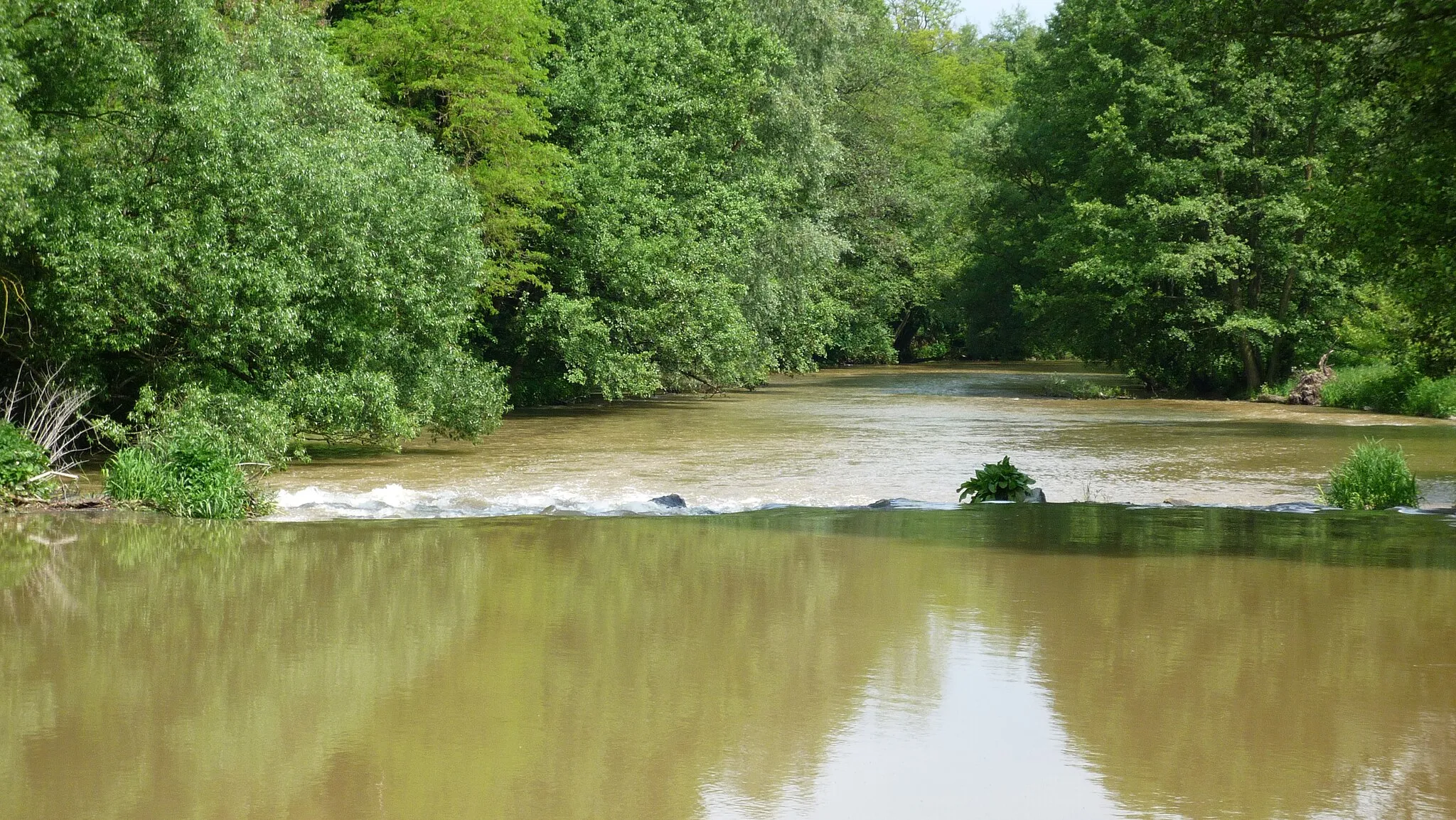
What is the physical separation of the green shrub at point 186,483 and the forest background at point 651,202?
38.7 inches

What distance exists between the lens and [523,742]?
21.5 feet

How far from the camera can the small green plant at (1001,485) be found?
16.9 meters

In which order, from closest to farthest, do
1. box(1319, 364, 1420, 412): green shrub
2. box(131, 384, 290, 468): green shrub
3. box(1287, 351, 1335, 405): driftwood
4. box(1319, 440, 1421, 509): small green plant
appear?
box(1319, 440, 1421, 509): small green plant, box(131, 384, 290, 468): green shrub, box(1319, 364, 1420, 412): green shrub, box(1287, 351, 1335, 405): driftwood

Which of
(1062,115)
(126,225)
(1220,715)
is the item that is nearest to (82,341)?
(126,225)

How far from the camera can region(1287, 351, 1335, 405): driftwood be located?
37.5m

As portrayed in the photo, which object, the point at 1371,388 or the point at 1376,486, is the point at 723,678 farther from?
the point at 1371,388

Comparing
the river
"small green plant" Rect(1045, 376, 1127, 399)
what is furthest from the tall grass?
the river

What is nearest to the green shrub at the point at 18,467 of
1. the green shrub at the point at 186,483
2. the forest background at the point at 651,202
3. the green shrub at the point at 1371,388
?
the green shrub at the point at 186,483

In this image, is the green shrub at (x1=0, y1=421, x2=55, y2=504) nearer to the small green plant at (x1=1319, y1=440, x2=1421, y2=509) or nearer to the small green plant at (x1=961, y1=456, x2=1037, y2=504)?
the small green plant at (x1=961, y1=456, x2=1037, y2=504)

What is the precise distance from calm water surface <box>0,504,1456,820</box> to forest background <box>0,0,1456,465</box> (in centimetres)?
534

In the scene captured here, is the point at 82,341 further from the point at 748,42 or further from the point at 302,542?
the point at 748,42

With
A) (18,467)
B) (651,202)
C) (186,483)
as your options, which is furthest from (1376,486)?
(651,202)

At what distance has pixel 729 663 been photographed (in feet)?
26.8

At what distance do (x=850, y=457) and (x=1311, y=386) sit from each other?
20.2 metres
